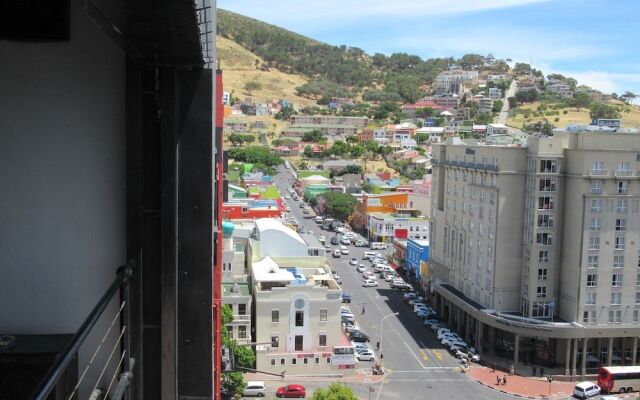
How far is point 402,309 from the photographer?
838 inches

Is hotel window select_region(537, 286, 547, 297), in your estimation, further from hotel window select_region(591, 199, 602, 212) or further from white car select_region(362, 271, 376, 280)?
white car select_region(362, 271, 376, 280)

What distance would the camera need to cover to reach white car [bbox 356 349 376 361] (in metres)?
16.6

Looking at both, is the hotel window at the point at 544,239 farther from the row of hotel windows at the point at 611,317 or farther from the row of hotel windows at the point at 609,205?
the row of hotel windows at the point at 611,317

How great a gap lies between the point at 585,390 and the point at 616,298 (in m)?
2.62

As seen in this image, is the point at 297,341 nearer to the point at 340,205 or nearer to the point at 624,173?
the point at 624,173

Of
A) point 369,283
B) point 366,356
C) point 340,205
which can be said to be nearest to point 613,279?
point 366,356

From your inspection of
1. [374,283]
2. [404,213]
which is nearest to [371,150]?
[404,213]

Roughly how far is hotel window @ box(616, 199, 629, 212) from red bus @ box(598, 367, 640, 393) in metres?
3.79

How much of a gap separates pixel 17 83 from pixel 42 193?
1.16 ft

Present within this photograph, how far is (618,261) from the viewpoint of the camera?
16.4 metres

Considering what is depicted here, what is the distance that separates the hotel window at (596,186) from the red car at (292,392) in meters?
8.48

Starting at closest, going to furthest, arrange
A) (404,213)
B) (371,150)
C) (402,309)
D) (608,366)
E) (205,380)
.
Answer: (205,380) → (608,366) → (402,309) → (404,213) → (371,150)

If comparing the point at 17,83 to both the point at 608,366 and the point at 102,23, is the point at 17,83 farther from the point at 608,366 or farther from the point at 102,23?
the point at 608,366

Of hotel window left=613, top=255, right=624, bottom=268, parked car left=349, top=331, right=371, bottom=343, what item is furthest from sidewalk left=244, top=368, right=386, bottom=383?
hotel window left=613, top=255, right=624, bottom=268
